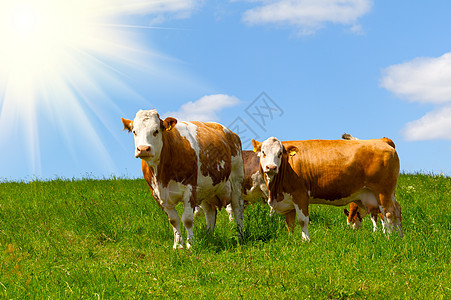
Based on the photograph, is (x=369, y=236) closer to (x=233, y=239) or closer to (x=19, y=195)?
(x=233, y=239)

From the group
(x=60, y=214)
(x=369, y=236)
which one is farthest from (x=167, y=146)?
(x=60, y=214)

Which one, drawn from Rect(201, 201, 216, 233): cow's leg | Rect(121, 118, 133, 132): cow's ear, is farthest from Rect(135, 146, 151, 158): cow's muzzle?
Rect(201, 201, 216, 233): cow's leg

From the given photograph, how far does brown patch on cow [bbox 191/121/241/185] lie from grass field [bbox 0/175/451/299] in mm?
1022

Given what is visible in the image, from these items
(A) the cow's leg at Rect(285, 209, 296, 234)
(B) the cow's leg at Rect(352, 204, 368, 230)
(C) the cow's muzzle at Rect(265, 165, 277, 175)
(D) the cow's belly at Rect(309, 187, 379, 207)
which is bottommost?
(B) the cow's leg at Rect(352, 204, 368, 230)

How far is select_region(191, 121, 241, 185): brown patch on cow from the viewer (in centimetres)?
787

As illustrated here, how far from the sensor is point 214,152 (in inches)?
319

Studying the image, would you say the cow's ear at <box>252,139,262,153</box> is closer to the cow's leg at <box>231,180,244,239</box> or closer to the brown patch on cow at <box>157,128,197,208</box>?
the cow's leg at <box>231,180,244,239</box>

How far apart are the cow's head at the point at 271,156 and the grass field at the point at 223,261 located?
2.79 ft

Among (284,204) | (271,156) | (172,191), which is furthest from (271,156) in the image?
(172,191)

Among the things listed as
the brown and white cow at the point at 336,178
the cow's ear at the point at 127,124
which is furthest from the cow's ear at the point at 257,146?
the cow's ear at the point at 127,124

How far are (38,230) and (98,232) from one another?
4.35 feet

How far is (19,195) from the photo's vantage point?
1465 centimetres

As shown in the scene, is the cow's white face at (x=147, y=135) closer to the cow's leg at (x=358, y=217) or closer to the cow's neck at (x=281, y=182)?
the cow's neck at (x=281, y=182)

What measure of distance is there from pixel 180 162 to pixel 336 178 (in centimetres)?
331
